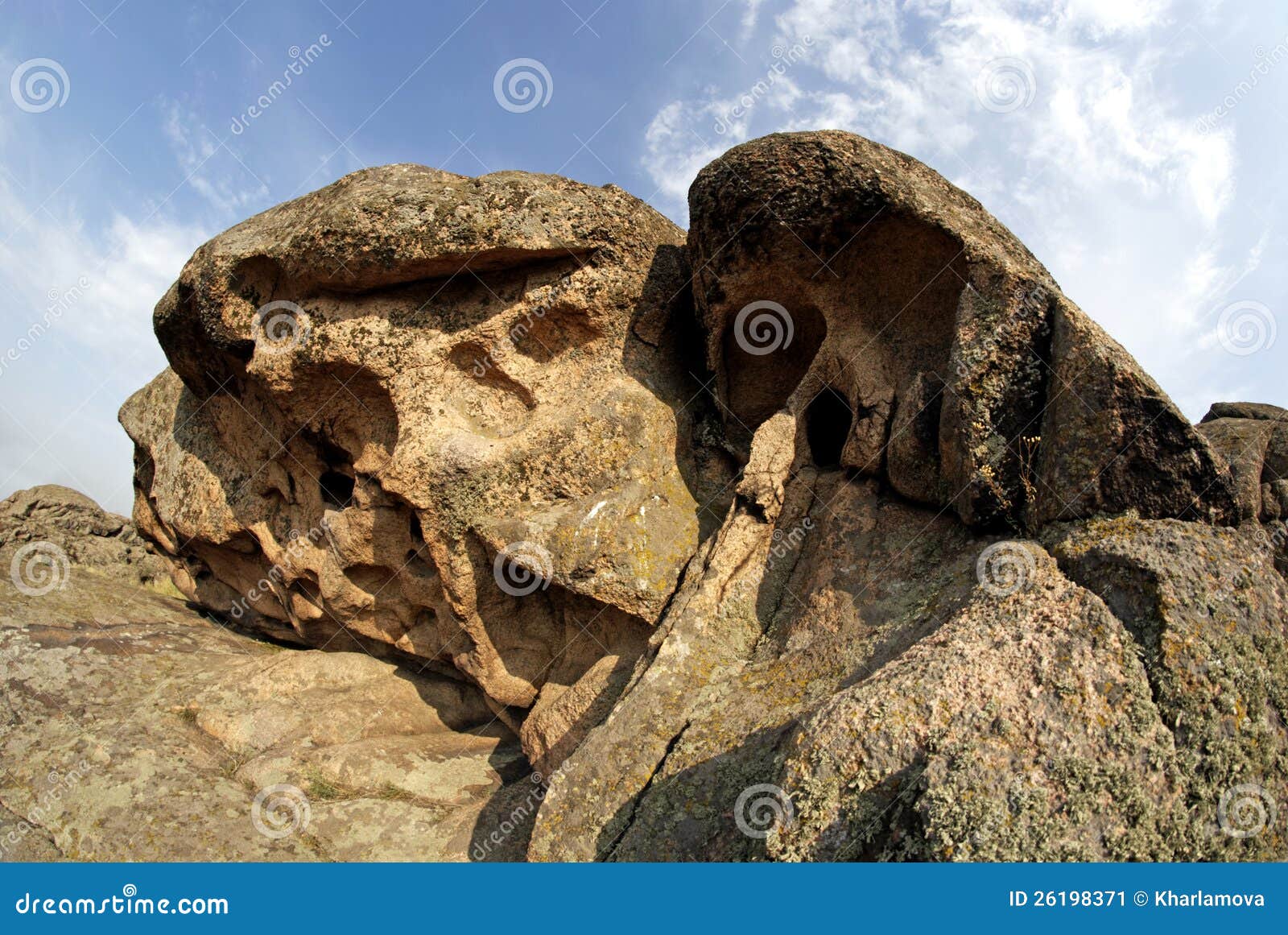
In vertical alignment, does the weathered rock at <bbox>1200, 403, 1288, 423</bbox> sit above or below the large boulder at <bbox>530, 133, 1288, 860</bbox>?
above

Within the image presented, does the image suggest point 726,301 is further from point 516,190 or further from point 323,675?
point 323,675

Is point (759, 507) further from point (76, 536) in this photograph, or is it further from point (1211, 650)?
point (76, 536)

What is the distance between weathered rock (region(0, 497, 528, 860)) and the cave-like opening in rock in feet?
11.4

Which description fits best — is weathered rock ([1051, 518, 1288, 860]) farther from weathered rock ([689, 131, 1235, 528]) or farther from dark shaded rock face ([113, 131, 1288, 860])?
weathered rock ([689, 131, 1235, 528])

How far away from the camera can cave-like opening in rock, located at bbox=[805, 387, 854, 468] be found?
667cm

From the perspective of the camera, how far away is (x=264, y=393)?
8734 millimetres

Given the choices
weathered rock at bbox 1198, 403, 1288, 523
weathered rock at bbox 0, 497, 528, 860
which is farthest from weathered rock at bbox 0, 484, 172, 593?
weathered rock at bbox 1198, 403, 1288, 523

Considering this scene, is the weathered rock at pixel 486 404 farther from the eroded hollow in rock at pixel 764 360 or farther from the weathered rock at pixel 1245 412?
the weathered rock at pixel 1245 412

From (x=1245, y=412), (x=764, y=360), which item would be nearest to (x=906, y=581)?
(x=764, y=360)

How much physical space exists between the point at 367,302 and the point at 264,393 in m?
1.86

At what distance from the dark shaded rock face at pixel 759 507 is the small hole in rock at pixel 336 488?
3 cm

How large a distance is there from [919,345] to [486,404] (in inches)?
144

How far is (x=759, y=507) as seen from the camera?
20.3ft

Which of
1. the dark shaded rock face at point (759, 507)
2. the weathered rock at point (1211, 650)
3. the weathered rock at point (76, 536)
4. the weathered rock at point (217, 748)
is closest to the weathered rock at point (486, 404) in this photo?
the dark shaded rock face at point (759, 507)
